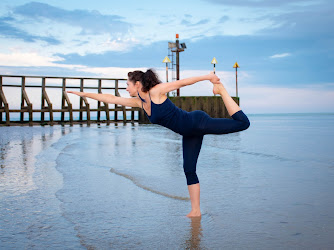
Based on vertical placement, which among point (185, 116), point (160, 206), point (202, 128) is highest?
point (185, 116)

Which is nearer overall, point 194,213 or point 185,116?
point 185,116

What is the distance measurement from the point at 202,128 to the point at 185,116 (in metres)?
0.19

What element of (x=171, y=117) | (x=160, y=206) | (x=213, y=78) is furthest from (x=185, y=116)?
(x=160, y=206)

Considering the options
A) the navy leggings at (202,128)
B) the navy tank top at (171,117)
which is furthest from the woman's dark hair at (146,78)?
the navy leggings at (202,128)

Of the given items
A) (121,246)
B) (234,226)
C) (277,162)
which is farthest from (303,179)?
(121,246)

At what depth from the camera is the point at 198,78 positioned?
10.9ft

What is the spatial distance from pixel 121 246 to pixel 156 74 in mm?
1505

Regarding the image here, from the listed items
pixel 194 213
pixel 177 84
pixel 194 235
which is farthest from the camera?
pixel 194 213

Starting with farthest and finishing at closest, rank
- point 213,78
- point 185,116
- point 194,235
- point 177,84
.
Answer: point 213,78 → point 185,116 → point 177,84 → point 194,235

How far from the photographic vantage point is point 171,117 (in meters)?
3.33

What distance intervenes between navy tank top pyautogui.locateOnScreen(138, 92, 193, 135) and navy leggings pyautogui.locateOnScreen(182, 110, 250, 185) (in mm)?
71

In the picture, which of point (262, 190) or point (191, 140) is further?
point (262, 190)

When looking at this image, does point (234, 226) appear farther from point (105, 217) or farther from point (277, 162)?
point (277, 162)

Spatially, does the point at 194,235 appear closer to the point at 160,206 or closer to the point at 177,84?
the point at 160,206
